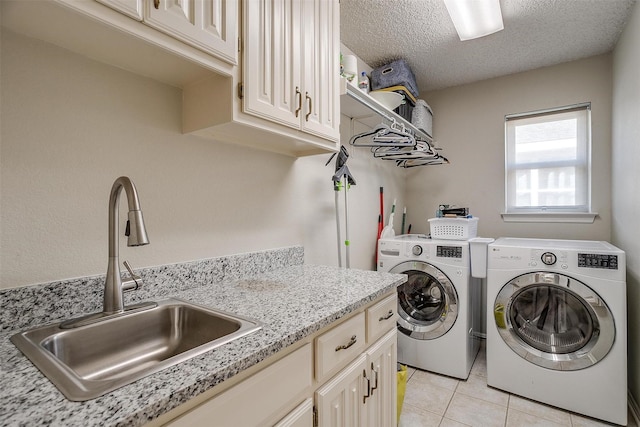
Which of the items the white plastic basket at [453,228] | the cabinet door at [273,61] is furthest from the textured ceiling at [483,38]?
the white plastic basket at [453,228]

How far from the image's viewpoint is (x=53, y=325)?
2.80 ft

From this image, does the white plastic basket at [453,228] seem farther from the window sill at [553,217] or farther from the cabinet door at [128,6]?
the cabinet door at [128,6]

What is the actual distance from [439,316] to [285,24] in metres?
2.16

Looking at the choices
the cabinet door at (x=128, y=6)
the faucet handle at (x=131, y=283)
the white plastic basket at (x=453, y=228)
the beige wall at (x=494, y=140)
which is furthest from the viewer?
the beige wall at (x=494, y=140)

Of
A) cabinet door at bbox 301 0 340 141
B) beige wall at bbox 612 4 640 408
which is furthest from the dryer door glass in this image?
cabinet door at bbox 301 0 340 141

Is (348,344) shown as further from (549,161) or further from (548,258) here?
(549,161)

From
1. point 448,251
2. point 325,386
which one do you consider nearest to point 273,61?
point 325,386

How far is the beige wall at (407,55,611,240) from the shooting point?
2.62 meters

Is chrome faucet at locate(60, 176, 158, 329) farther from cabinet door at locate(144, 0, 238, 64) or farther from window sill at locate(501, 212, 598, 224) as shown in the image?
window sill at locate(501, 212, 598, 224)

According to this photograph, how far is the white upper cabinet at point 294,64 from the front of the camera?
3.66ft

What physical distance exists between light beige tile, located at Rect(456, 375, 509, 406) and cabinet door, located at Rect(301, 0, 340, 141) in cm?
197

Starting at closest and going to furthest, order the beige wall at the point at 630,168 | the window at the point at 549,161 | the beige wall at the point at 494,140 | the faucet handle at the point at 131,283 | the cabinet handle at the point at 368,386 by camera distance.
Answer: the faucet handle at the point at 131,283 → the cabinet handle at the point at 368,386 → the beige wall at the point at 630,168 → the beige wall at the point at 494,140 → the window at the point at 549,161

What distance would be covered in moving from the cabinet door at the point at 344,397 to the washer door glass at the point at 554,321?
56.5 inches

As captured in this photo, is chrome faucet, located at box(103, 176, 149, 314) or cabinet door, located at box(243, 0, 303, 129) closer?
chrome faucet, located at box(103, 176, 149, 314)
